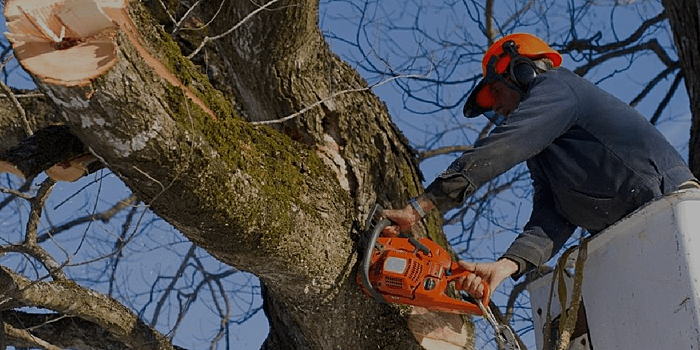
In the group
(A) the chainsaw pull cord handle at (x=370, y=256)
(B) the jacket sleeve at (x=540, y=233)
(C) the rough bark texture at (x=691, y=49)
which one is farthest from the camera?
(C) the rough bark texture at (x=691, y=49)

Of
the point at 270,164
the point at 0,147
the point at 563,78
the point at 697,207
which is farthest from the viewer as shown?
the point at 0,147

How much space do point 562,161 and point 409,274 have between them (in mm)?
701

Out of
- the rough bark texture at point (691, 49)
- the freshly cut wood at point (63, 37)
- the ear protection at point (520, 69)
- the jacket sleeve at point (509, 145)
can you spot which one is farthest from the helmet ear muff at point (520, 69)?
the rough bark texture at point (691, 49)

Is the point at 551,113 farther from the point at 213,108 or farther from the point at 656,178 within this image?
the point at 213,108

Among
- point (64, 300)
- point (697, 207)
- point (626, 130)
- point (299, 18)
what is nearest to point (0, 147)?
point (64, 300)

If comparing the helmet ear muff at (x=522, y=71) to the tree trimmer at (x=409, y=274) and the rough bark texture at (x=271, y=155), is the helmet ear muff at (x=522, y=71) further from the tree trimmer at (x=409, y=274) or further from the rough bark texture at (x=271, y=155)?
the tree trimmer at (x=409, y=274)

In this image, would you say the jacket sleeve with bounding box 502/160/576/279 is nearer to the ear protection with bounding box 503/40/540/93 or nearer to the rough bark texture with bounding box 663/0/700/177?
the ear protection with bounding box 503/40/540/93

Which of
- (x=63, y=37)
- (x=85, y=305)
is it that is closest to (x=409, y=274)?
(x=85, y=305)

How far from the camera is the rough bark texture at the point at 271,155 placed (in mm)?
2186

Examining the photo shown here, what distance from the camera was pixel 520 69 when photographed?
10.8 ft

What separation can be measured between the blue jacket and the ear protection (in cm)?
13

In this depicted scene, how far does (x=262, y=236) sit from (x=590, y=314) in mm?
1096

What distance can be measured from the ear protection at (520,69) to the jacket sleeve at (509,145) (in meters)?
0.29

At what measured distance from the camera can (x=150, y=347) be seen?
11.1ft
